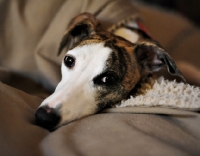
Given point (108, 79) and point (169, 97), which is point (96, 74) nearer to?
point (108, 79)

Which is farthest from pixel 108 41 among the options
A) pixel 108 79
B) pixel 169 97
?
pixel 169 97

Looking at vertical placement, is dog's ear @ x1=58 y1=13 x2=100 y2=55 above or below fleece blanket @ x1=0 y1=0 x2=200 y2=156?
above

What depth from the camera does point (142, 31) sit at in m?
1.45

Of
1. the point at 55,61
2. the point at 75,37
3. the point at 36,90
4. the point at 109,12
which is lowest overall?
the point at 36,90

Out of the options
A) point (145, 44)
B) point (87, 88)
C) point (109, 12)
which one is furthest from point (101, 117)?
point (109, 12)

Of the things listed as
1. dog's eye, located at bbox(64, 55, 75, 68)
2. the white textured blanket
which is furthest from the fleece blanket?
dog's eye, located at bbox(64, 55, 75, 68)

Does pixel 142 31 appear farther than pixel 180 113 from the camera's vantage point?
Yes

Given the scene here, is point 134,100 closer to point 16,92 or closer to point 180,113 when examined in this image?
point 180,113

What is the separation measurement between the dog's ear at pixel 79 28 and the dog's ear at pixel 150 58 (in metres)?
0.23

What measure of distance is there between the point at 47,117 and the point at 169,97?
405mm

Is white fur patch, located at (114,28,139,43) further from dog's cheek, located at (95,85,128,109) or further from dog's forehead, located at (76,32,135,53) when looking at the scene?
dog's cheek, located at (95,85,128,109)

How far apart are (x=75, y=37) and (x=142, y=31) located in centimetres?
37

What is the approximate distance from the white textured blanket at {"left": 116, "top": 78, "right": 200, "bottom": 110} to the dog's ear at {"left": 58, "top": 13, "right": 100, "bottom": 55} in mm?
423

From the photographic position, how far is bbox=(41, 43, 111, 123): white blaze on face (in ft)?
2.97
